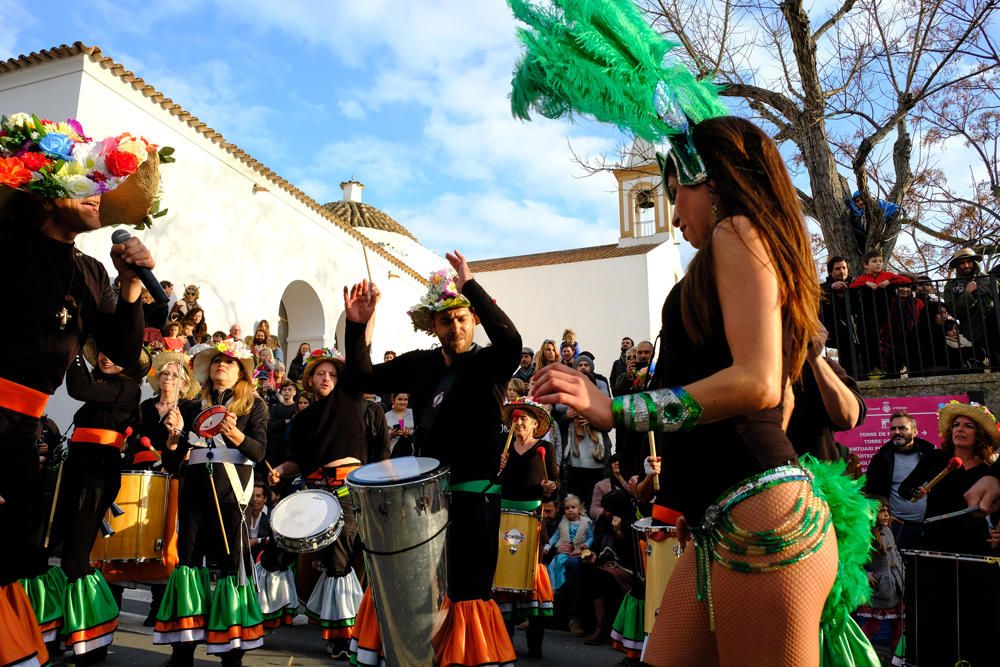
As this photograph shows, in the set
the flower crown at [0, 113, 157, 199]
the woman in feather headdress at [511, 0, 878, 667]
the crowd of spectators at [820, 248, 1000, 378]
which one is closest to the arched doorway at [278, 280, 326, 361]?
the crowd of spectators at [820, 248, 1000, 378]

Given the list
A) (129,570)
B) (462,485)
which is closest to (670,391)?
(462,485)

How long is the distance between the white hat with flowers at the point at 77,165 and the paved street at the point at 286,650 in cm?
349

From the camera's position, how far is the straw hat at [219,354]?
5.71 metres

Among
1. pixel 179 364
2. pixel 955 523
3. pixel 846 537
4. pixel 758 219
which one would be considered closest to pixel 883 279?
pixel 955 523

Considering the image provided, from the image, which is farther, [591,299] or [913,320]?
[591,299]

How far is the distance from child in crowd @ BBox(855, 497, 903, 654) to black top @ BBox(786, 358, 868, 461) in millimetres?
3561

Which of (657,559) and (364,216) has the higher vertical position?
(364,216)

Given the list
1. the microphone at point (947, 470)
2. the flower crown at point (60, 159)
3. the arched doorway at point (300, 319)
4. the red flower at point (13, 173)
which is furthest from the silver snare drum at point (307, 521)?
the arched doorway at point (300, 319)

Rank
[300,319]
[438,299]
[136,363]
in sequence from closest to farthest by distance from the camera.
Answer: [136,363] < [438,299] < [300,319]

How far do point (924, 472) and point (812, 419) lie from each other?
3.63 meters

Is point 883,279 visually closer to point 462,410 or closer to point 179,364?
point 462,410

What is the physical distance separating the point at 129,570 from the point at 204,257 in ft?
36.9

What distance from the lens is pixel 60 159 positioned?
2877 millimetres

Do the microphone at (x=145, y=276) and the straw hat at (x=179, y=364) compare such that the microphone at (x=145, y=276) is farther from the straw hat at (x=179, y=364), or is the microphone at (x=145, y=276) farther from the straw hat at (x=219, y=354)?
the straw hat at (x=179, y=364)
